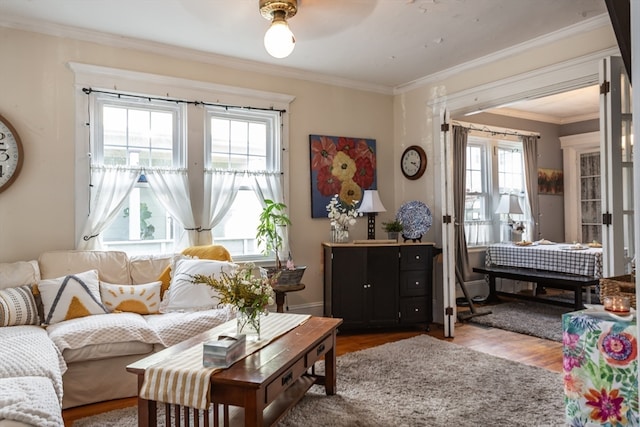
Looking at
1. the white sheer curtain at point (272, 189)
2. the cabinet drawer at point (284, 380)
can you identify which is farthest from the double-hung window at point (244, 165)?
the cabinet drawer at point (284, 380)

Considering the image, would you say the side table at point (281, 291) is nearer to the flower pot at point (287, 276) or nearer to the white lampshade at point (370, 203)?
the flower pot at point (287, 276)

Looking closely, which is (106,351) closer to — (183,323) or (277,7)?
(183,323)

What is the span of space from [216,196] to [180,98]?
1002 millimetres

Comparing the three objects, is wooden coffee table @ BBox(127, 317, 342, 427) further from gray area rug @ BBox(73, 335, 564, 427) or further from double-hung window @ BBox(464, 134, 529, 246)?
double-hung window @ BBox(464, 134, 529, 246)

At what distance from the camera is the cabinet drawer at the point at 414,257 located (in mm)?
4480

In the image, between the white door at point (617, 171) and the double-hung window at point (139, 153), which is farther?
the double-hung window at point (139, 153)

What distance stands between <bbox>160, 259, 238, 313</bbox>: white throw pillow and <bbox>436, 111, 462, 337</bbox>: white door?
222 cm

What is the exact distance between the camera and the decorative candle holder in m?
1.99

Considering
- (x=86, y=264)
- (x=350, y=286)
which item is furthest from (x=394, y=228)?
(x=86, y=264)

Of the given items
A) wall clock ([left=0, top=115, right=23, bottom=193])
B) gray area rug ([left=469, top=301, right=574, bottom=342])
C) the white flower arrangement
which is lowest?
gray area rug ([left=469, top=301, right=574, bottom=342])

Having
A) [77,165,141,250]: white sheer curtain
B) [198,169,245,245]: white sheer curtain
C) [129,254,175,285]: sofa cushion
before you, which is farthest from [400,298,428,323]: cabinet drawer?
[77,165,141,250]: white sheer curtain

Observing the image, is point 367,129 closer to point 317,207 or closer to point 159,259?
point 317,207

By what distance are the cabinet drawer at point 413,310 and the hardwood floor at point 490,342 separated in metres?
0.14

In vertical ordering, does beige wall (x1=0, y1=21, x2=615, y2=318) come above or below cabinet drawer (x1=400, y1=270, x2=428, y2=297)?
above
